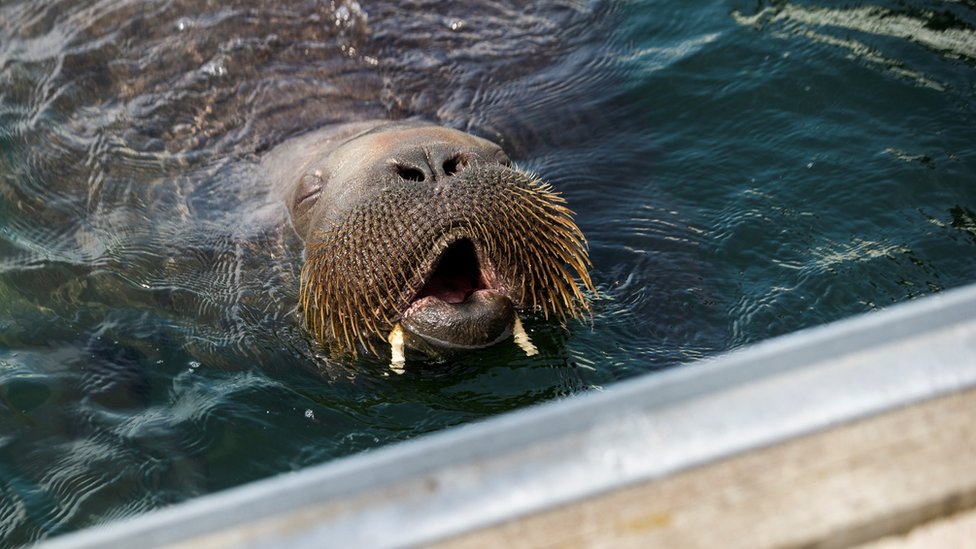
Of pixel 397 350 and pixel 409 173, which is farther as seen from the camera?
pixel 397 350

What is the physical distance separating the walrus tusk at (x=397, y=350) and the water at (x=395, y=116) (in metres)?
0.06

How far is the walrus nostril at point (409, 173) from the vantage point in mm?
4945

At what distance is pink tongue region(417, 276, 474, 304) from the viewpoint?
5.18 metres

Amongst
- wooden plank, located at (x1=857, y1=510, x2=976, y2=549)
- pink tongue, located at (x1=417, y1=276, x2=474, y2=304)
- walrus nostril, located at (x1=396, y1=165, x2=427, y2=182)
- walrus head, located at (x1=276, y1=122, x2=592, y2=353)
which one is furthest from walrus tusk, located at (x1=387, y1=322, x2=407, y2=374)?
wooden plank, located at (x1=857, y1=510, x2=976, y2=549)

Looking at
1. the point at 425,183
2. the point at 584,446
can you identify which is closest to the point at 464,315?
the point at 425,183

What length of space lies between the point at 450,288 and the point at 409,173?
2.01 feet

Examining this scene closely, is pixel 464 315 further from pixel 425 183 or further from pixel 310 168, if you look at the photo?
pixel 310 168

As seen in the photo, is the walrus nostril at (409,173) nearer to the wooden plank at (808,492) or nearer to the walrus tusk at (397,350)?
the walrus tusk at (397,350)

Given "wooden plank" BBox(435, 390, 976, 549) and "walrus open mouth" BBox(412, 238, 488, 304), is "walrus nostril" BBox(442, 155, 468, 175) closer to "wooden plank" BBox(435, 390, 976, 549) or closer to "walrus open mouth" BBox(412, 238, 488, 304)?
"walrus open mouth" BBox(412, 238, 488, 304)

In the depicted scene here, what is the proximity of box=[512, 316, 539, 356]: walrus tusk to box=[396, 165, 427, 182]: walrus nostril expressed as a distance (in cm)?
79

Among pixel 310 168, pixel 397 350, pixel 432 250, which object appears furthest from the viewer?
pixel 310 168

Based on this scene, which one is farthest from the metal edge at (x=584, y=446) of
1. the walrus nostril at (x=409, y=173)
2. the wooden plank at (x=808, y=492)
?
the walrus nostril at (x=409, y=173)

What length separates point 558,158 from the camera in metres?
6.88

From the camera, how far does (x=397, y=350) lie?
5.10 metres
